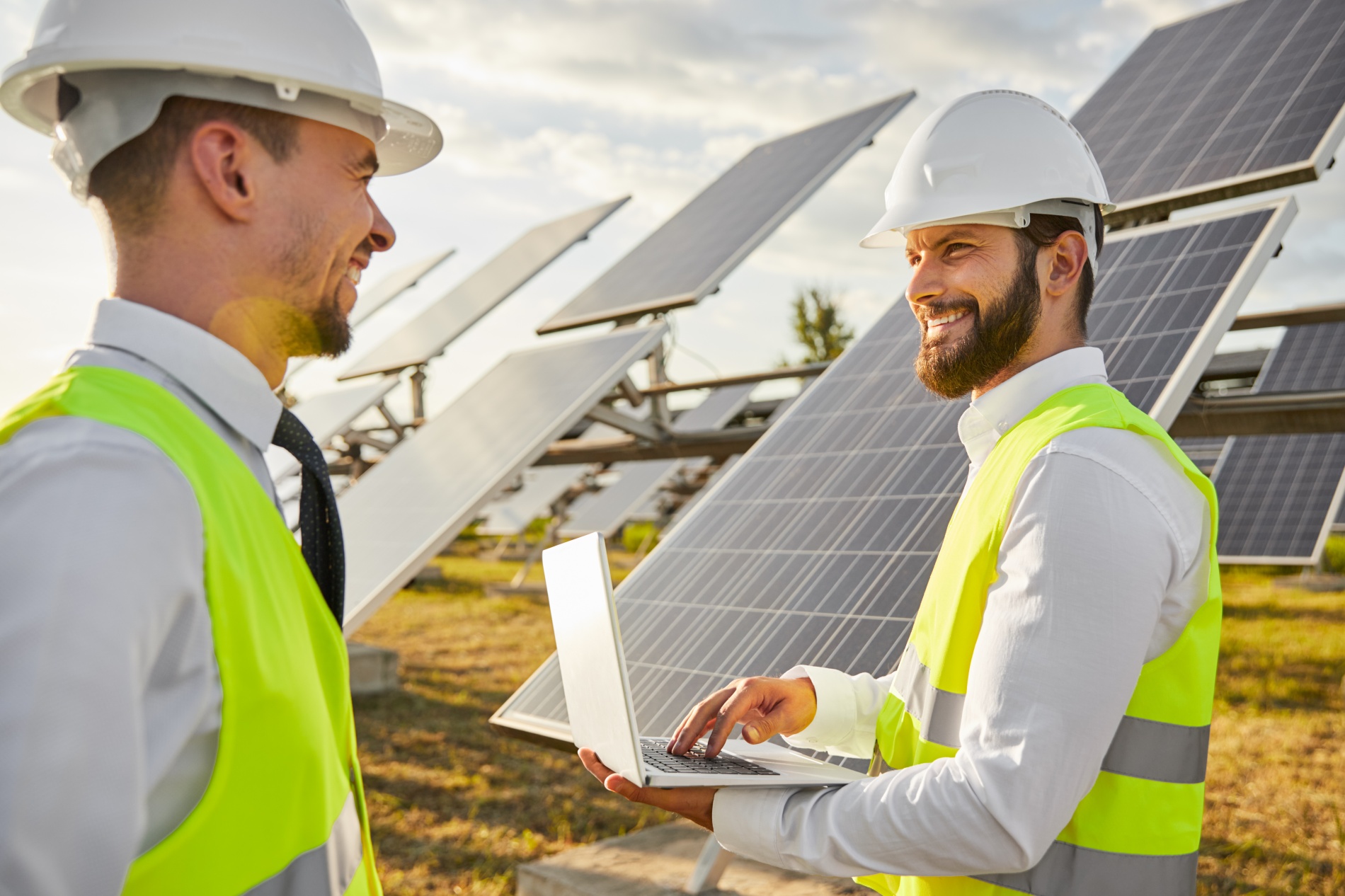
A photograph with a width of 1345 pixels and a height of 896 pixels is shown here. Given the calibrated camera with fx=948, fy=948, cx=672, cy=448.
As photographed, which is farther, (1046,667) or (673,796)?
(673,796)

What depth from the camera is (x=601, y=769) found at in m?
2.05

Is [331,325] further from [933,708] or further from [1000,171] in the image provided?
[1000,171]

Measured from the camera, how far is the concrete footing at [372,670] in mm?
8828

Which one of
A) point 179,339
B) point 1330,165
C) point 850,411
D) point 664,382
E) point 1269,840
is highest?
point 1330,165

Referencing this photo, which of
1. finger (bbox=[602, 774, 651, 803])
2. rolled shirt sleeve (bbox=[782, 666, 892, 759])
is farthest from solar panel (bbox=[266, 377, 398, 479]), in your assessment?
finger (bbox=[602, 774, 651, 803])

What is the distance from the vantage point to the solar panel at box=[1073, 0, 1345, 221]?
5.14 meters

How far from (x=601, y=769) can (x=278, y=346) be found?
43.3 inches

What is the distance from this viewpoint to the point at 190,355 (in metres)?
1.41

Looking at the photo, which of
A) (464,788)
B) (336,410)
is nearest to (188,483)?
(464,788)

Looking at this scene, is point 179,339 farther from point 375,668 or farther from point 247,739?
point 375,668

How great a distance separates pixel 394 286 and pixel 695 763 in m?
16.7

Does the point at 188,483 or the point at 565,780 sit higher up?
the point at 188,483

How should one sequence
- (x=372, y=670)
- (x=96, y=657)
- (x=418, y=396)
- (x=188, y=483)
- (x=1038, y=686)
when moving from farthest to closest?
(x=418, y=396) < (x=372, y=670) < (x=1038, y=686) < (x=188, y=483) < (x=96, y=657)

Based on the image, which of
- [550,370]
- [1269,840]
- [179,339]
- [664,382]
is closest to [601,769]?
[179,339]
